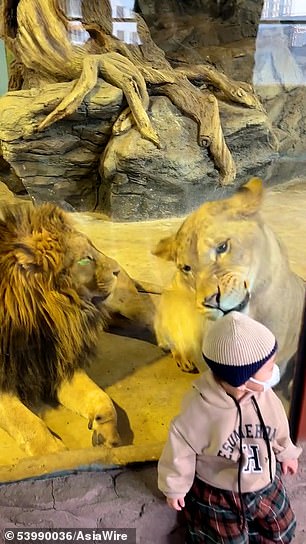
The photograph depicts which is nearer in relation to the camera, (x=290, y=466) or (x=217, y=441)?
(x=217, y=441)

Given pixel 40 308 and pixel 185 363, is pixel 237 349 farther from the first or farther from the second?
pixel 40 308

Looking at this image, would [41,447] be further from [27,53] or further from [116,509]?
[27,53]

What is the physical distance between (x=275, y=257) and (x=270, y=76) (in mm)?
337

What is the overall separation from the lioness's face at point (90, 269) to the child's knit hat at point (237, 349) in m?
0.23

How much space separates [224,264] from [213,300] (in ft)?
0.23

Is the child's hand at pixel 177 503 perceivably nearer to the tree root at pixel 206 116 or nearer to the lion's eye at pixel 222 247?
the lion's eye at pixel 222 247

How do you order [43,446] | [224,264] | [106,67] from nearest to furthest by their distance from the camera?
[106,67]
[224,264]
[43,446]

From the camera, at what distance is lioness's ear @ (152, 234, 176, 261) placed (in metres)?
A: 1.13

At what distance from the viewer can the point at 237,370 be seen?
1024 millimetres

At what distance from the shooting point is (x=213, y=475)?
3.88 ft

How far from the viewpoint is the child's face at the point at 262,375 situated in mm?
1046

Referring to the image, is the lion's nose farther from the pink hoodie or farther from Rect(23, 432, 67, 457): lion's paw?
Rect(23, 432, 67, 457): lion's paw

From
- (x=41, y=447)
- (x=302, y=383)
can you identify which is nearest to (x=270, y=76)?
(x=302, y=383)

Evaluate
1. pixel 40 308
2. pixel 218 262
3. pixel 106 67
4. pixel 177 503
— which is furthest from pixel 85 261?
pixel 177 503
